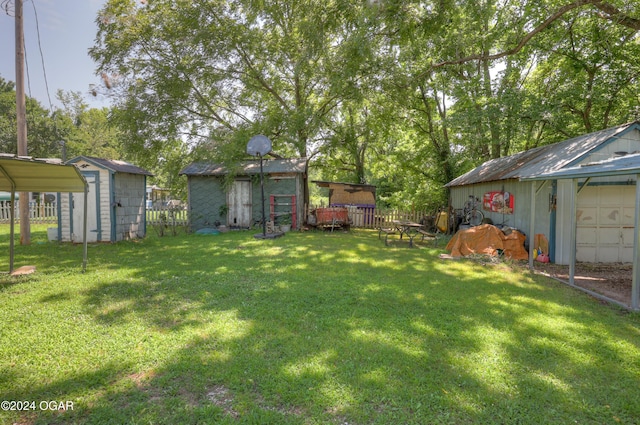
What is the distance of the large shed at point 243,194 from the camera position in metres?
14.1

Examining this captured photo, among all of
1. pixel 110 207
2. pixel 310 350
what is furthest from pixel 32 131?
pixel 310 350

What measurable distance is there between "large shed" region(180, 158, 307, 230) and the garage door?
9625mm

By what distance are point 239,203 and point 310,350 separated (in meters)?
11.8

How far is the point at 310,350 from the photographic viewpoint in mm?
3273

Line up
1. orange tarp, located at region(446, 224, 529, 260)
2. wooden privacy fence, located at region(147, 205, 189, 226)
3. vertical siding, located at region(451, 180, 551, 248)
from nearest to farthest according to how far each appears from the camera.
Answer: vertical siding, located at region(451, 180, 551, 248), orange tarp, located at region(446, 224, 529, 260), wooden privacy fence, located at region(147, 205, 189, 226)

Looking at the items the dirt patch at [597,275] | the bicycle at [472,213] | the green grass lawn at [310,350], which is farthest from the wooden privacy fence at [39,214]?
the bicycle at [472,213]

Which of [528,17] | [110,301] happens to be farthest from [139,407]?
[528,17]

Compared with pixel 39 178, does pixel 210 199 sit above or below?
below

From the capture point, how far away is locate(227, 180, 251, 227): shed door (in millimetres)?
14383

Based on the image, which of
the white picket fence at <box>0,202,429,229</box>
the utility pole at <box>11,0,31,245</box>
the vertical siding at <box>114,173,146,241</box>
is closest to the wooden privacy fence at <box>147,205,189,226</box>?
the white picket fence at <box>0,202,429,229</box>

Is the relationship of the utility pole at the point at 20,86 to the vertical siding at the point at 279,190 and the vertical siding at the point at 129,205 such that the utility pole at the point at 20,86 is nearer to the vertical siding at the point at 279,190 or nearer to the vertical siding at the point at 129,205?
→ the vertical siding at the point at 129,205

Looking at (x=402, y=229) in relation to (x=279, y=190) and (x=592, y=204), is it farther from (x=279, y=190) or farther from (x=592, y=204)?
(x=279, y=190)

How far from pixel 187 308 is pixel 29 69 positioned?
11.0 meters

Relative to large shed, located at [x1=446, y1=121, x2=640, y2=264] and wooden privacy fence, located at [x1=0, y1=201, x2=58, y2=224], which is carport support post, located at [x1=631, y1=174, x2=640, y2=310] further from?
wooden privacy fence, located at [x1=0, y1=201, x2=58, y2=224]
